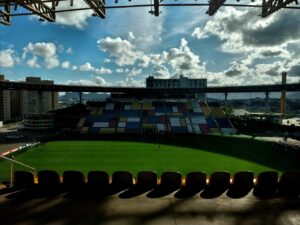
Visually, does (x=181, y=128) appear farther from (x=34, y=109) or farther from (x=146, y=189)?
(x=34, y=109)

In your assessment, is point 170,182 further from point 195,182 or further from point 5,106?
point 5,106

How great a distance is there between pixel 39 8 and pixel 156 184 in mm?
9426

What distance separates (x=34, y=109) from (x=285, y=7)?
138292 millimetres

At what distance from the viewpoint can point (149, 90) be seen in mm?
77938

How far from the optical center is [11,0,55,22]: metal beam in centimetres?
1131

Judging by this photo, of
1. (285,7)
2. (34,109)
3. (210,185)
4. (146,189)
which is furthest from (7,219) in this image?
(34,109)

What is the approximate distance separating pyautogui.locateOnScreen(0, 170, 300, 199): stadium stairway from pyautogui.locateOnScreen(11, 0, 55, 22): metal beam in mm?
7025

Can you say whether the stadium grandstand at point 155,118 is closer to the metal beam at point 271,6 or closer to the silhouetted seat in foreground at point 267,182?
the metal beam at point 271,6

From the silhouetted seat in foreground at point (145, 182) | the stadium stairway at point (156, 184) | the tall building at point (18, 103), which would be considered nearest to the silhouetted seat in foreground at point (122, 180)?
the stadium stairway at point (156, 184)

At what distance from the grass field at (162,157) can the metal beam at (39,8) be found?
53.3 feet

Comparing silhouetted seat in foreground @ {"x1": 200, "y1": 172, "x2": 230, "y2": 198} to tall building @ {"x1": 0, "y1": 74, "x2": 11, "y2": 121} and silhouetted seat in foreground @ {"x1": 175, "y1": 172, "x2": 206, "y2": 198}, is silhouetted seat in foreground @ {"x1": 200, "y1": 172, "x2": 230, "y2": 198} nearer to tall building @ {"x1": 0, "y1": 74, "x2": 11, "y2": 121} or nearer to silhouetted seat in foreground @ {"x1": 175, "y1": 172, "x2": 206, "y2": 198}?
silhouetted seat in foreground @ {"x1": 175, "y1": 172, "x2": 206, "y2": 198}

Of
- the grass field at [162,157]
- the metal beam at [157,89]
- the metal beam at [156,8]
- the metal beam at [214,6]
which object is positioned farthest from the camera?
the metal beam at [157,89]

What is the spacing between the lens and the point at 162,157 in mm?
34281

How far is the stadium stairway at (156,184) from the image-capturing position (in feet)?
25.7
